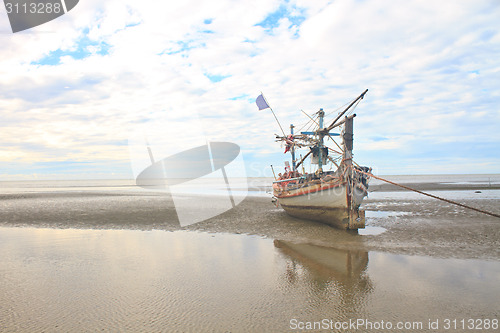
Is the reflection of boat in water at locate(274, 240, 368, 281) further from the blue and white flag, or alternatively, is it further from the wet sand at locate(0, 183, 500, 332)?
the blue and white flag

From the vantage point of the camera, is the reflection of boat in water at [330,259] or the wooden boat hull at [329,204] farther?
the wooden boat hull at [329,204]

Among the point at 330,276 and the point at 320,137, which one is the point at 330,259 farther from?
the point at 320,137

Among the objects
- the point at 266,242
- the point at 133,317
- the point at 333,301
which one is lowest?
the point at 266,242

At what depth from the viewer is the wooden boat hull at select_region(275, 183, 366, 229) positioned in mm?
15734

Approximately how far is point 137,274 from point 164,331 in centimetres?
386

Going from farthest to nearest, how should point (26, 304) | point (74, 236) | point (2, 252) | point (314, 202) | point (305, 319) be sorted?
1. point (314, 202)
2. point (74, 236)
3. point (2, 252)
4. point (26, 304)
5. point (305, 319)

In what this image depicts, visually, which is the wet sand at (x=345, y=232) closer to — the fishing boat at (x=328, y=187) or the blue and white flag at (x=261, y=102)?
the fishing boat at (x=328, y=187)

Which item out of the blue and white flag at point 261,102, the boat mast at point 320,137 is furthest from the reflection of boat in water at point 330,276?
the blue and white flag at point 261,102

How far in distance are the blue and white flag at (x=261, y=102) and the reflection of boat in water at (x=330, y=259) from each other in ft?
44.5

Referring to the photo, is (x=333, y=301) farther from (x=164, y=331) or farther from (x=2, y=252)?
(x=2, y=252)

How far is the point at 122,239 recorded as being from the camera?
14086mm

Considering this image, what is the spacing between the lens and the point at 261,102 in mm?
24172

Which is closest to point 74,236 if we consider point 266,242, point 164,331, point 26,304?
point 26,304

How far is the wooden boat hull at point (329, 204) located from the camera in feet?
51.6
